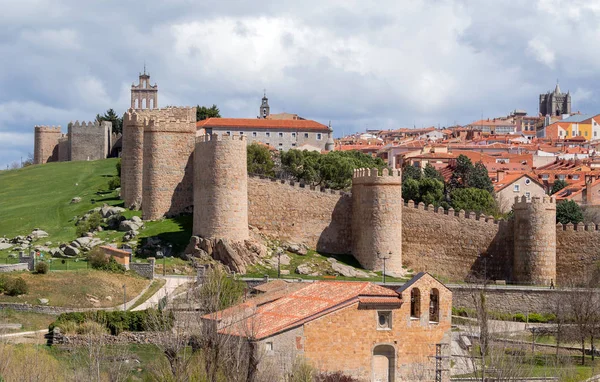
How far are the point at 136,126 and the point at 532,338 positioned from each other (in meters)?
25.0

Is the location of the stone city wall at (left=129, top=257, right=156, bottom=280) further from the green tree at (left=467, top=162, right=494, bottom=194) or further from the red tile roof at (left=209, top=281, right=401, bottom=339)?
the green tree at (left=467, top=162, right=494, bottom=194)

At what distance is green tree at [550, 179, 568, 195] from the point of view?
111250 mm

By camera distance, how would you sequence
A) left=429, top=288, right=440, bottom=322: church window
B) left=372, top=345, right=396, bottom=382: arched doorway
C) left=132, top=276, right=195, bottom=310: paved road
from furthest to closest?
left=132, top=276, right=195, bottom=310: paved road → left=429, top=288, right=440, bottom=322: church window → left=372, top=345, right=396, bottom=382: arched doorway

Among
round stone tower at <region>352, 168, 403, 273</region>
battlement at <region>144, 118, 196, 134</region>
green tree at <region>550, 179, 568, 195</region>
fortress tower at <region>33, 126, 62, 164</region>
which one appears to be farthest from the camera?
green tree at <region>550, 179, 568, 195</region>

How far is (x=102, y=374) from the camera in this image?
42469 mm

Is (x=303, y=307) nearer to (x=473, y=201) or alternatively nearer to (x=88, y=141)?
(x=473, y=201)

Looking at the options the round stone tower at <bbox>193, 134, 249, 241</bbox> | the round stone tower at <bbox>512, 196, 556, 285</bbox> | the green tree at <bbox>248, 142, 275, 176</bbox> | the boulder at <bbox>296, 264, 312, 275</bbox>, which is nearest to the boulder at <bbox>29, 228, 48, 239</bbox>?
the round stone tower at <bbox>193, 134, 249, 241</bbox>

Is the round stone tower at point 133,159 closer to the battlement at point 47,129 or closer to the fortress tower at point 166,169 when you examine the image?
the fortress tower at point 166,169

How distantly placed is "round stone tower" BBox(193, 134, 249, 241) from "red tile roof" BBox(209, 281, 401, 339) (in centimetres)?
1719

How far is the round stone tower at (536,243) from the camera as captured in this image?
2680 inches

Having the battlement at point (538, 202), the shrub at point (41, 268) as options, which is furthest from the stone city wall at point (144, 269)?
the battlement at point (538, 202)

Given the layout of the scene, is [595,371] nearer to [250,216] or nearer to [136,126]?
[250,216]

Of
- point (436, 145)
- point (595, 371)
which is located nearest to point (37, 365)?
point (595, 371)

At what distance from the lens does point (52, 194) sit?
276 ft
